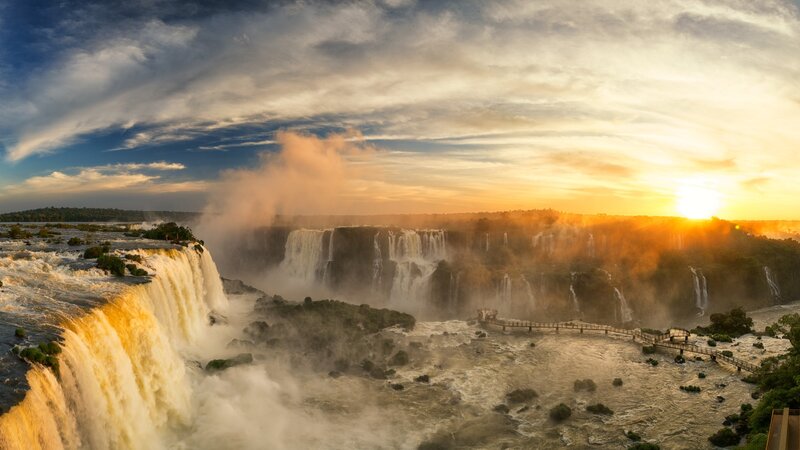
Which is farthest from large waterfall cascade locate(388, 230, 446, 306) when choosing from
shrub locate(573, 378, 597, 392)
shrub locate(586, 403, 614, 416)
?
shrub locate(586, 403, 614, 416)

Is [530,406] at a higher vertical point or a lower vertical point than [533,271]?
lower

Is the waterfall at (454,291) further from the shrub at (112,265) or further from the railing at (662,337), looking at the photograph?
the shrub at (112,265)

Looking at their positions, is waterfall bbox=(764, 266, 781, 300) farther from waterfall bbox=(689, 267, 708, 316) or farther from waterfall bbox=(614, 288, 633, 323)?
waterfall bbox=(614, 288, 633, 323)

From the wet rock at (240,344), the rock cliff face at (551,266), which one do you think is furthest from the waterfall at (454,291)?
the wet rock at (240,344)

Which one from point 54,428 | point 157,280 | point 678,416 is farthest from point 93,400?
point 678,416

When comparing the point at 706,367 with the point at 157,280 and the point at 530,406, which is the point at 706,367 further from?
the point at 157,280
